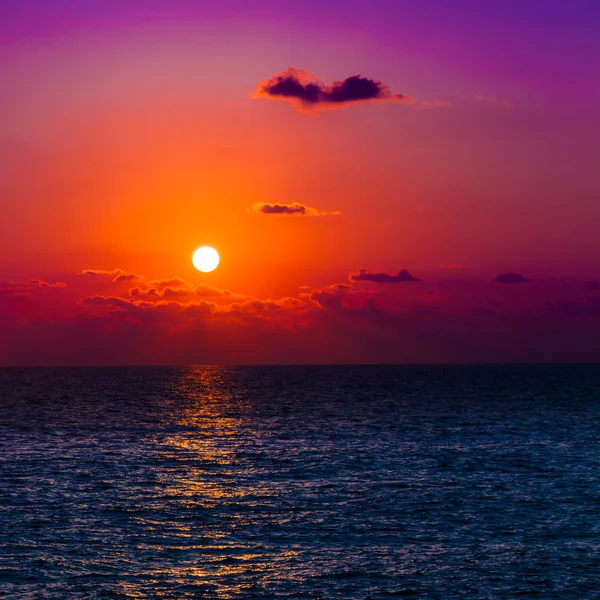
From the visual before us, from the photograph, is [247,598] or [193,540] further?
[193,540]

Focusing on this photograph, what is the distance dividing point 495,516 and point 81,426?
242ft

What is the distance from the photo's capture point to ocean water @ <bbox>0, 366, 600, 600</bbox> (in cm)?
3978

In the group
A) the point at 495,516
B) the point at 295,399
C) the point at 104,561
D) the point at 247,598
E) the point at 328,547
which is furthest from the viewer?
the point at 295,399

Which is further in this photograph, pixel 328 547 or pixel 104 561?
pixel 328 547

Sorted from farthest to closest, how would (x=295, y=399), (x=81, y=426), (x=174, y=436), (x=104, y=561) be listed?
(x=295, y=399) < (x=81, y=426) < (x=174, y=436) < (x=104, y=561)

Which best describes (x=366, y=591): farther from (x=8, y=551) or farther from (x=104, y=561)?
(x=8, y=551)

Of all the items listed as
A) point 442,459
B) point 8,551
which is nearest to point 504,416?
point 442,459

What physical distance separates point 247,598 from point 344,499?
22.1m

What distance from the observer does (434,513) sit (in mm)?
54344

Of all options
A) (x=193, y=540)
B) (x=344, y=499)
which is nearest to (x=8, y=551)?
(x=193, y=540)

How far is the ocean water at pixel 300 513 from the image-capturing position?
3978 cm

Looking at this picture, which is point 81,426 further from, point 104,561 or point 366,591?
point 366,591

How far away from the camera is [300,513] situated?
54062 millimetres

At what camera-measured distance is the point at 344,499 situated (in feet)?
192
